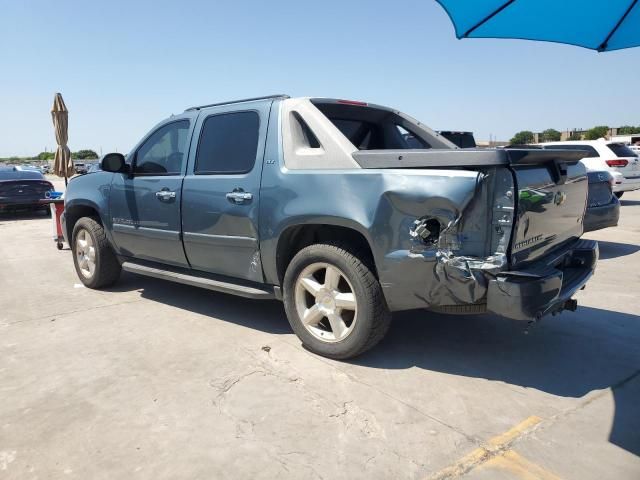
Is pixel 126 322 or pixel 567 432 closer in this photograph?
pixel 567 432

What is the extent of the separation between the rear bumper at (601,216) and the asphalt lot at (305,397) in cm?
218

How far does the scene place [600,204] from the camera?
6992mm

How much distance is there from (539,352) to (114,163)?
4.18 m

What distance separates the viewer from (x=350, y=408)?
9.81 ft

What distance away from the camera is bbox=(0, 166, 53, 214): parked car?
12.8 metres

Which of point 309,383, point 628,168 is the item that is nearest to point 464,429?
point 309,383

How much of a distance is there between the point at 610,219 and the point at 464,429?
5531mm

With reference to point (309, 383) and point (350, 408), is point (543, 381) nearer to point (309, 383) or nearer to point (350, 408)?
point (350, 408)

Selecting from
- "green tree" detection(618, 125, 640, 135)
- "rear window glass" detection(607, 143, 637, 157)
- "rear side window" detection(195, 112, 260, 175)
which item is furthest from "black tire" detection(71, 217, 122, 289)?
"green tree" detection(618, 125, 640, 135)

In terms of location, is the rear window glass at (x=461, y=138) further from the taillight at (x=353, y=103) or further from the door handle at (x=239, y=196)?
→ the door handle at (x=239, y=196)

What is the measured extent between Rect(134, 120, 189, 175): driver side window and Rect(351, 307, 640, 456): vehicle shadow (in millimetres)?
2510

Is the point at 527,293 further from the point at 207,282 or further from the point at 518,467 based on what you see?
the point at 207,282

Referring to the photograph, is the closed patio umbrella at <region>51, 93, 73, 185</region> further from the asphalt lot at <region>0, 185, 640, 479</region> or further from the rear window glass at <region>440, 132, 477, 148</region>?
the rear window glass at <region>440, 132, 477, 148</region>

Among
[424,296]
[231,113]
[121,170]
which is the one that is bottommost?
[424,296]
